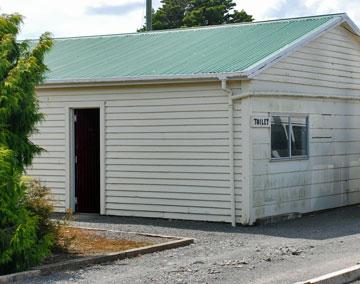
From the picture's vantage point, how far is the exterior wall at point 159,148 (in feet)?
51.3

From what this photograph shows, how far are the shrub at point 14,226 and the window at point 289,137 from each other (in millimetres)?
6873

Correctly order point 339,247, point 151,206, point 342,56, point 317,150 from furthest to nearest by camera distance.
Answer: point 342,56, point 317,150, point 151,206, point 339,247

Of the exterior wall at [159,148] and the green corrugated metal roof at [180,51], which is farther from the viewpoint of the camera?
the green corrugated metal roof at [180,51]

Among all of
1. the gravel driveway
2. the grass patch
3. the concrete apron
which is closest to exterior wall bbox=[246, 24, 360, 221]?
the gravel driveway

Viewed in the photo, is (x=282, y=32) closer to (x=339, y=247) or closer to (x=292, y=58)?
(x=292, y=58)

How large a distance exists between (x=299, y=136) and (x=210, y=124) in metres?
2.50

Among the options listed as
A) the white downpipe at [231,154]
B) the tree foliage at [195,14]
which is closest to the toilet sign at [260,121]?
the white downpipe at [231,154]

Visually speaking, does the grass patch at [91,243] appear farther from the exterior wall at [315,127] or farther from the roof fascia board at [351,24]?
the roof fascia board at [351,24]

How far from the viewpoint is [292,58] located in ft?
55.3

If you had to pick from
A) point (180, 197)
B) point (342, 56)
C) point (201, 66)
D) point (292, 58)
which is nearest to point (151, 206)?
point (180, 197)

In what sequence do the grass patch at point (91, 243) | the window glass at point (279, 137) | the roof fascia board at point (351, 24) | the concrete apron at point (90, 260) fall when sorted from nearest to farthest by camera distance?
1. the concrete apron at point (90, 260)
2. the grass patch at point (91, 243)
3. the window glass at point (279, 137)
4. the roof fascia board at point (351, 24)

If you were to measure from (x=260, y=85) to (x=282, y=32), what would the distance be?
2585 millimetres

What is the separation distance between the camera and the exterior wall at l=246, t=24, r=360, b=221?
1570cm

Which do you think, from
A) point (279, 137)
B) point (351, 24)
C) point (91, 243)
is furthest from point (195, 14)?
point (91, 243)
